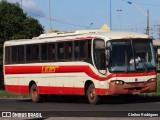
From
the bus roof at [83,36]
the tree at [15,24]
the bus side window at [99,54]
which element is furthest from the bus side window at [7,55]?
the tree at [15,24]

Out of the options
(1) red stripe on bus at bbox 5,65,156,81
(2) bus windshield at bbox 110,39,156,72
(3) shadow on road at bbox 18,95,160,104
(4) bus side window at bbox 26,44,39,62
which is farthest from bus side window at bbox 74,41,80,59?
(4) bus side window at bbox 26,44,39,62

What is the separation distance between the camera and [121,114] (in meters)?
10.2

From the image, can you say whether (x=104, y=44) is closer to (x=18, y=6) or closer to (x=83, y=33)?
(x=83, y=33)

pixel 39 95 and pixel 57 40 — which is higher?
pixel 57 40

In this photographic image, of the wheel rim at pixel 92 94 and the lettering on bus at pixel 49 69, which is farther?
the lettering on bus at pixel 49 69

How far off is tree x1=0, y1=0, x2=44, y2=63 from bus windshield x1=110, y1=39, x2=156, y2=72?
30.1 m

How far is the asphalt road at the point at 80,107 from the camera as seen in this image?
11188 millimetres

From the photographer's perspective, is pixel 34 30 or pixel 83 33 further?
pixel 34 30

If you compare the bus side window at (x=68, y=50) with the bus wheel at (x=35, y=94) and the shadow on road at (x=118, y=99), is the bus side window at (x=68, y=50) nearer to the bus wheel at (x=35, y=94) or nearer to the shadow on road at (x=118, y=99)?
the shadow on road at (x=118, y=99)

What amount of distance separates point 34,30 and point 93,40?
111 ft

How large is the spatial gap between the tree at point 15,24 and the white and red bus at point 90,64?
25193 mm

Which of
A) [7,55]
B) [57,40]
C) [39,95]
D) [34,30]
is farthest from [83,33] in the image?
[34,30]

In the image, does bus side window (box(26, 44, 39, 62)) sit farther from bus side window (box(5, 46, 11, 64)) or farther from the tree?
the tree

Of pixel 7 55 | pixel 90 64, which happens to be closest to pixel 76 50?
pixel 90 64
